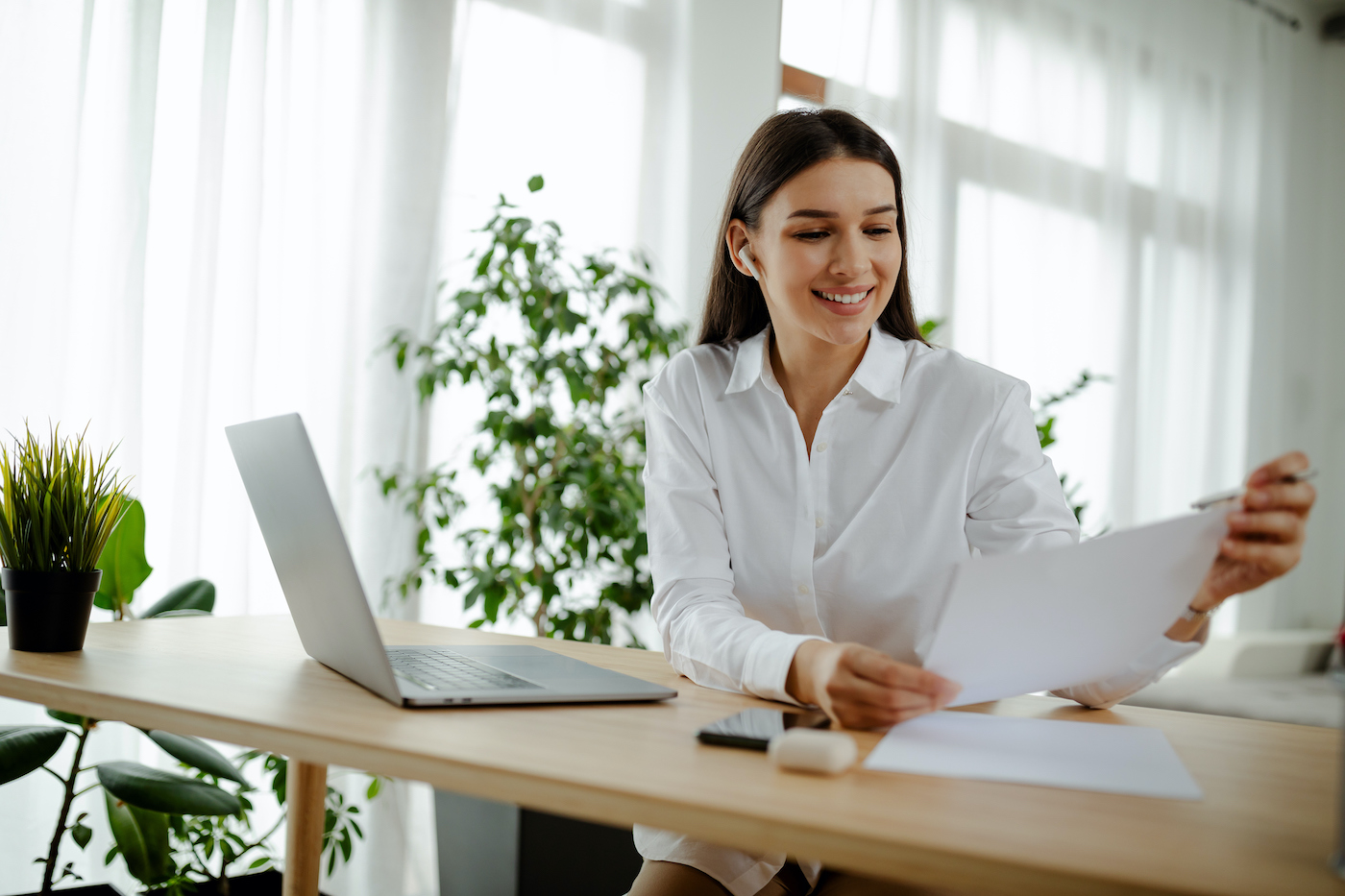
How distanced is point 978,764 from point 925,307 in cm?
313

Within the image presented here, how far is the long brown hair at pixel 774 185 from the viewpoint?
134 cm

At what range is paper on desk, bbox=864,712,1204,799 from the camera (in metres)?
0.71

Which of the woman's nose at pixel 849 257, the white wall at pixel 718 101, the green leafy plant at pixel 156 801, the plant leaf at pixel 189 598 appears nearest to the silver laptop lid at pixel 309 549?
the green leafy plant at pixel 156 801

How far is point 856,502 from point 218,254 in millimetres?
1606

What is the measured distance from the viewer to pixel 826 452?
1.31m

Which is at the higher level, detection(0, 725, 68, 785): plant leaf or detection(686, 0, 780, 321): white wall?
detection(686, 0, 780, 321): white wall

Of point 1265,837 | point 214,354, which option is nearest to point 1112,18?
point 214,354

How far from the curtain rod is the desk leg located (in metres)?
5.12

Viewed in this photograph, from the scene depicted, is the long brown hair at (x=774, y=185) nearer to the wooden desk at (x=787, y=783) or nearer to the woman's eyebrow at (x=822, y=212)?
the woman's eyebrow at (x=822, y=212)

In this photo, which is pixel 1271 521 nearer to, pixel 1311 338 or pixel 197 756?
pixel 197 756

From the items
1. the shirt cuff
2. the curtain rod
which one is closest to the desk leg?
the shirt cuff

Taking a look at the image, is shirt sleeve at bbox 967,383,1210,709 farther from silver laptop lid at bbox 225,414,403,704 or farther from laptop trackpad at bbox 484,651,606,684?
silver laptop lid at bbox 225,414,403,704

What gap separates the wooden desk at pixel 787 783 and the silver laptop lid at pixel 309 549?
35 mm

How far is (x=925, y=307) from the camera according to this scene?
3.71 m
